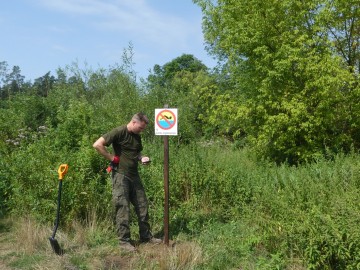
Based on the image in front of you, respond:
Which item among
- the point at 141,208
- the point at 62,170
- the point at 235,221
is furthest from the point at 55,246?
the point at 235,221

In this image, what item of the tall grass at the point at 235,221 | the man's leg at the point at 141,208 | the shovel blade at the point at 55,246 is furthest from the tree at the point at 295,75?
the shovel blade at the point at 55,246

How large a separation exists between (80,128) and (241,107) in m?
5.12

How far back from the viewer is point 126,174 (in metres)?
6.38

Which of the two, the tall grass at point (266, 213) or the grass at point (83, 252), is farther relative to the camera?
the grass at point (83, 252)

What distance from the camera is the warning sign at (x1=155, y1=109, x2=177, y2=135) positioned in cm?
627

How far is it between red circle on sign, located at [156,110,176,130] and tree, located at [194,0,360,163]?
584cm

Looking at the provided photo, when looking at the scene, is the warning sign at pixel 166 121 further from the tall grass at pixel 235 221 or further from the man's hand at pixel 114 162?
the tall grass at pixel 235 221

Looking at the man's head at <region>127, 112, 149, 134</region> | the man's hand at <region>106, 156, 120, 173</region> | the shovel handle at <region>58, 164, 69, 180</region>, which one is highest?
the man's head at <region>127, 112, 149, 134</region>

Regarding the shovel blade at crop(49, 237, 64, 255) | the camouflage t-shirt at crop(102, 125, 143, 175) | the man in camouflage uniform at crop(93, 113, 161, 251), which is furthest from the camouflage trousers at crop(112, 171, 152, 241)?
the shovel blade at crop(49, 237, 64, 255)

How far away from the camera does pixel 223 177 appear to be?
831 centimetres

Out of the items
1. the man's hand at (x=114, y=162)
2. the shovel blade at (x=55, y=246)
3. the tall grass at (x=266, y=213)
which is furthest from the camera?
the man's hand at (x=114, y=162)

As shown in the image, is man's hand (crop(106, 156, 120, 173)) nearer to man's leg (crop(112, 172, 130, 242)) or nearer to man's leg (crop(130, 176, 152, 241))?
man's leg (crop(112, 172, 130, 242))

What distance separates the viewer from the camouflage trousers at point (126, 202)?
6.30m

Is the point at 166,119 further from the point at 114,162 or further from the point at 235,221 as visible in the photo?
the point at 235,221
